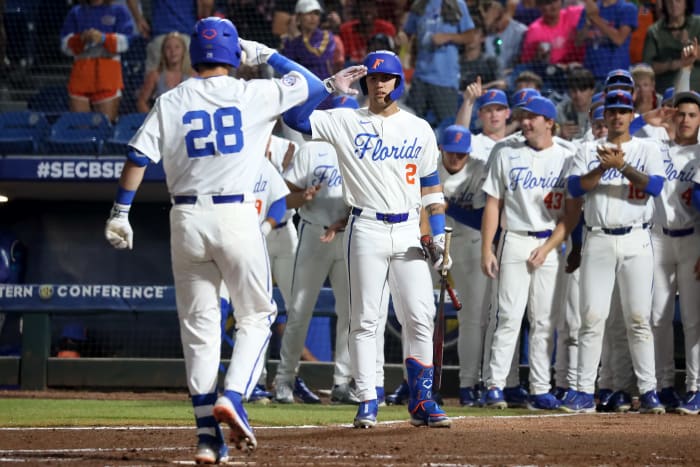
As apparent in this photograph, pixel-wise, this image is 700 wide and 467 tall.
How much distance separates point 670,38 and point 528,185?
10.1 ft

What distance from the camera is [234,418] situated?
4184mm

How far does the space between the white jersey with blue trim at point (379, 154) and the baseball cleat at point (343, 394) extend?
8.10 feet

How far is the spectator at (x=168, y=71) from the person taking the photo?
11.0 m

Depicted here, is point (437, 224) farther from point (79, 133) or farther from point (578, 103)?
point (79, 133)

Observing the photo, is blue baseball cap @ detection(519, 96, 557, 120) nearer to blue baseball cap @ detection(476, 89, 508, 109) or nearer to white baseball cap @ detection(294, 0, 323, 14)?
blue baseball cap @ detection(476, 89, 508, 109)

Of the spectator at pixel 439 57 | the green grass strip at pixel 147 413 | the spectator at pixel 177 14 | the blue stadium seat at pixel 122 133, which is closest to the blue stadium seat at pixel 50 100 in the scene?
the spectator at pixel 177 14

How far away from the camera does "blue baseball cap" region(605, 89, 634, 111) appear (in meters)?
7.09

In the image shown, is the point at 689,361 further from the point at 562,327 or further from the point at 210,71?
the point at 210,71

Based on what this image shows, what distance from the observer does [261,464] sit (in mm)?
4234

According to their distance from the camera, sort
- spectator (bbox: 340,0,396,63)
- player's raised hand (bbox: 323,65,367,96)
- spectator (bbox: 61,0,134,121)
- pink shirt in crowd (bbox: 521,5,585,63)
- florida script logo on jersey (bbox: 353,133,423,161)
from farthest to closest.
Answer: spectator (bbox: 340,0,396,63)
spectator (bbox: 61,0,134,121)
pink shirt in crowd (bbox: 521,5,585,63)
florida script logo on jersey (bbox: 353,133,423,161)
player's raised hand (bbox: 323,65,367,96)

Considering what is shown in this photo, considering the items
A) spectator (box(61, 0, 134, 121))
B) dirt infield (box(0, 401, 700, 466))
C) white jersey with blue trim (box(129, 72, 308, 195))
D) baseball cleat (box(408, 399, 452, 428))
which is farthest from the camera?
spectator (box(61, 0, 134, 121))

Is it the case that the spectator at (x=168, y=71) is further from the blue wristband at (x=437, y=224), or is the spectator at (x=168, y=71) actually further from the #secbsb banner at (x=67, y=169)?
the blue wristband at (x=437, y=224)

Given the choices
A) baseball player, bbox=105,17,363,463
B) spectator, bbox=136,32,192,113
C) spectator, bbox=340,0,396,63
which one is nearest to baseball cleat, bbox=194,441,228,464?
baseball player, bbox=105,17,363,463

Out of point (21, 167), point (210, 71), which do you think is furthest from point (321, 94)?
point (21, 167)
